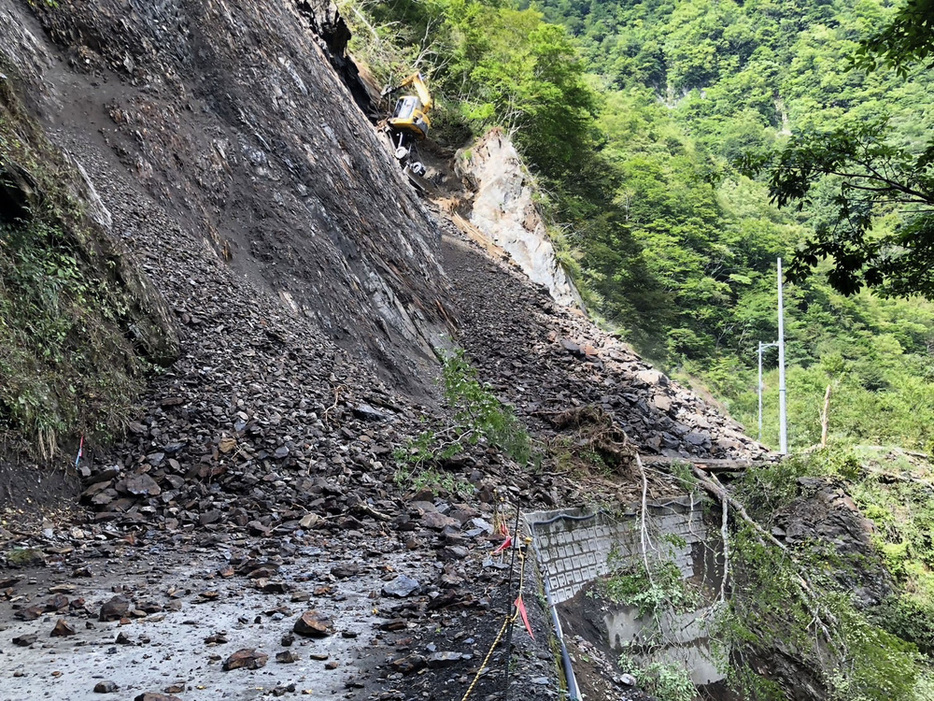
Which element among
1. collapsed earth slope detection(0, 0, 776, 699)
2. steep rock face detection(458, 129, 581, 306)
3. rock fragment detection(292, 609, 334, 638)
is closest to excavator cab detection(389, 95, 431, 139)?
steep rock face detection(458, 129, 581, 306)

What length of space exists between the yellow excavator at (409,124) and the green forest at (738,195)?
110 inches

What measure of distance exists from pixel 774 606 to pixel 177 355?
21.7 ft

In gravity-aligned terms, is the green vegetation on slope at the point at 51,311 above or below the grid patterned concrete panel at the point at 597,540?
above

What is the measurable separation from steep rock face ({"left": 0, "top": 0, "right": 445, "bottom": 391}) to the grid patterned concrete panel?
374cm

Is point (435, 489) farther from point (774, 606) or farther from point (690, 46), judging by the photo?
point (690, 46)

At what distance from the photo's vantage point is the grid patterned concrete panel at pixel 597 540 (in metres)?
6.09

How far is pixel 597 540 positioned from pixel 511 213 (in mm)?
14532

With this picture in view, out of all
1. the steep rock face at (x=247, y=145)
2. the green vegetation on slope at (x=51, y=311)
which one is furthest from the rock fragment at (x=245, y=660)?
the steep rock face at (x=247, y=145)

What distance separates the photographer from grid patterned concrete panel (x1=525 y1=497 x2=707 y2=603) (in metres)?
6.09

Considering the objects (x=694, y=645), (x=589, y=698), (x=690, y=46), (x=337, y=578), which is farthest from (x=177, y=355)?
(x=690, y=46)

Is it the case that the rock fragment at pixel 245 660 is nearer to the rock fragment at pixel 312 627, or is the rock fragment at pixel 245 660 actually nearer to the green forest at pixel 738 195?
the rock fragment at pixel 312 627

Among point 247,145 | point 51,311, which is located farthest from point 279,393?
point 247,145

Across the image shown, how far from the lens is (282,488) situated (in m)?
5.85

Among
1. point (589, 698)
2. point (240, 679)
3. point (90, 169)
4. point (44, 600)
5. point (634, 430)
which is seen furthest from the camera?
point (634, 430)
